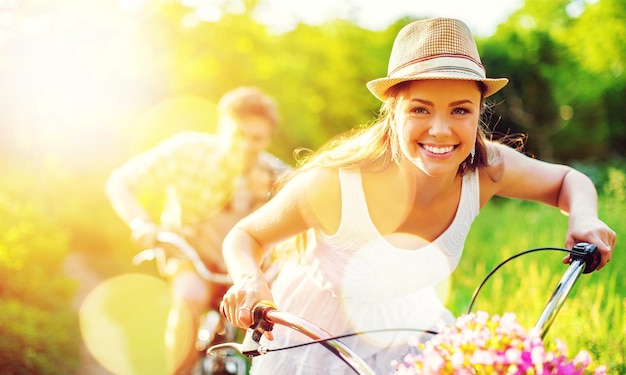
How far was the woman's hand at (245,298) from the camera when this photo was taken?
2.08 metres

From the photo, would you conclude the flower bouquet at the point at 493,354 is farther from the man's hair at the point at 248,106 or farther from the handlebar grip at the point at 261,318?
the man's hair at the point at 248,106

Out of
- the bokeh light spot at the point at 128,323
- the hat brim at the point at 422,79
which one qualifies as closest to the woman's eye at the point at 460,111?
the hat brim at the point at 422,79

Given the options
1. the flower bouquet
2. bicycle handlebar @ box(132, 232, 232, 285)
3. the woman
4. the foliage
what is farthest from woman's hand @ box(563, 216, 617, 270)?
the foliage

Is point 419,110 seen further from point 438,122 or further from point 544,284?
point 544,284

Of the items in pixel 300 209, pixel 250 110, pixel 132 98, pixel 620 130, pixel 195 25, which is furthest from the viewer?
pixel 620 130

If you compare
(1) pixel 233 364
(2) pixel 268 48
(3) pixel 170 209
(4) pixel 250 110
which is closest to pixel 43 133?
(3) pixel 170 209

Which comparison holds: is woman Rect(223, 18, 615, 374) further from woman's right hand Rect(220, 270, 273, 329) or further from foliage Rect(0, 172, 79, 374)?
foliage Rect(0, 172, 79, 374)

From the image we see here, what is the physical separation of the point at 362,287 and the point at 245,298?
75cm

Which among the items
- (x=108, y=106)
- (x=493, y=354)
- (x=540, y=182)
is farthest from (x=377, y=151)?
(x=108, y=106)

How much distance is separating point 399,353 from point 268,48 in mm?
10827

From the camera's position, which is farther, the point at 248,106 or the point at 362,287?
the point at 248,106

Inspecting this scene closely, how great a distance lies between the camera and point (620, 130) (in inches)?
909

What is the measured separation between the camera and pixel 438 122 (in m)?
2.23

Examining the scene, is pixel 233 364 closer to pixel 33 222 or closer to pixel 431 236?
pixel 431 236
